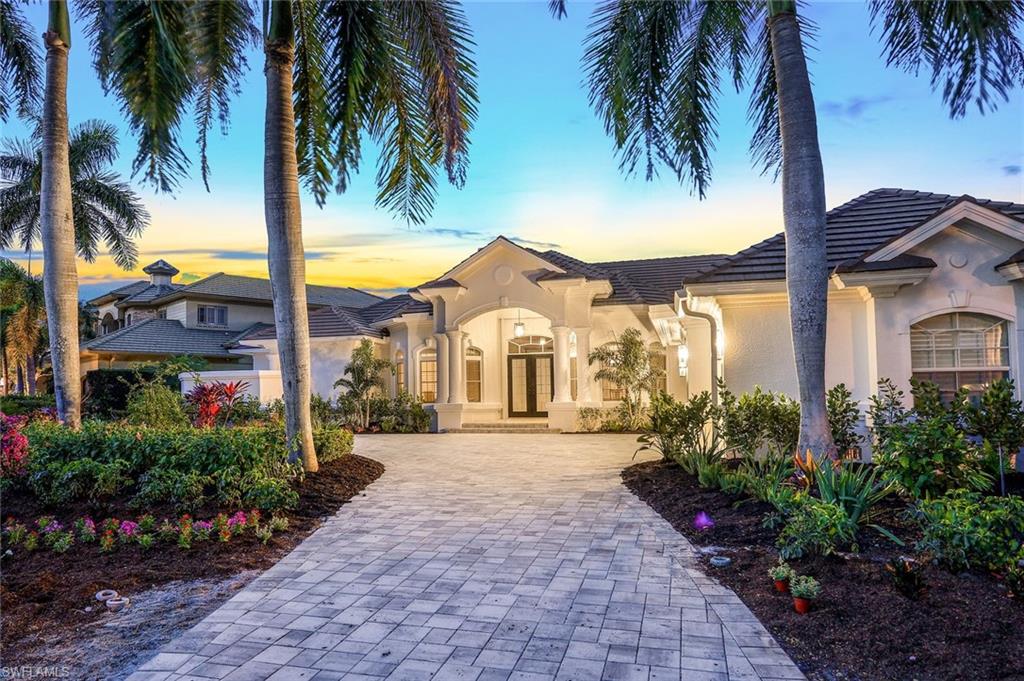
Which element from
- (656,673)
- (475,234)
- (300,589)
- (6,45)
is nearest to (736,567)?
(656,673)

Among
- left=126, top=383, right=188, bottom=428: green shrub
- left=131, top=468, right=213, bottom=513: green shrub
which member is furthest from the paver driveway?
left=126, top=383, right=188, bottom=428: green shrub

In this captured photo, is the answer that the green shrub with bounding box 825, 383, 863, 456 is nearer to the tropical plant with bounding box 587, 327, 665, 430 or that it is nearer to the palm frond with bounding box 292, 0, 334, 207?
the tropical plant with bounding box 587, 327, 665, 430

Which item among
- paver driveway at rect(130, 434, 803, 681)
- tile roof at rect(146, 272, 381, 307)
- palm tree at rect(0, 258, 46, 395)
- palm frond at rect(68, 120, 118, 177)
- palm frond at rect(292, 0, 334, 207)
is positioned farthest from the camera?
tile roof at rect(146, 272, 381, 307)

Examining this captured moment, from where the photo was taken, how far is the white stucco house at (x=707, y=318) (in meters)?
9.64

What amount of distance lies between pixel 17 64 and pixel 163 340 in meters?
18.0

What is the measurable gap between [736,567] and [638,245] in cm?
1802

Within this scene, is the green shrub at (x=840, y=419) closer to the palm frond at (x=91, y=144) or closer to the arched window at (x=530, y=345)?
the arched window at (x=530, y=345)

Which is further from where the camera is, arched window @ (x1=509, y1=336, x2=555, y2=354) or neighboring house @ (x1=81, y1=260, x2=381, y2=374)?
neighboring house @ (x1=81, y1=260, x2=381, y2=374)

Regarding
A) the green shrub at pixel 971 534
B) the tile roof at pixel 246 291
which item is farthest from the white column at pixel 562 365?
the tile roof at pixel 246 291

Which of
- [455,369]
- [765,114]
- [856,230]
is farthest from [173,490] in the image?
[455,369]

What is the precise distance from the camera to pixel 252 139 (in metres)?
11.1

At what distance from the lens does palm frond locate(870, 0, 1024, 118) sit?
23.8 feet

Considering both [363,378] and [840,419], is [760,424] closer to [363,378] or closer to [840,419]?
[840,419]

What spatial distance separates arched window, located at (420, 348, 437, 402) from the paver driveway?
12.6 meters
